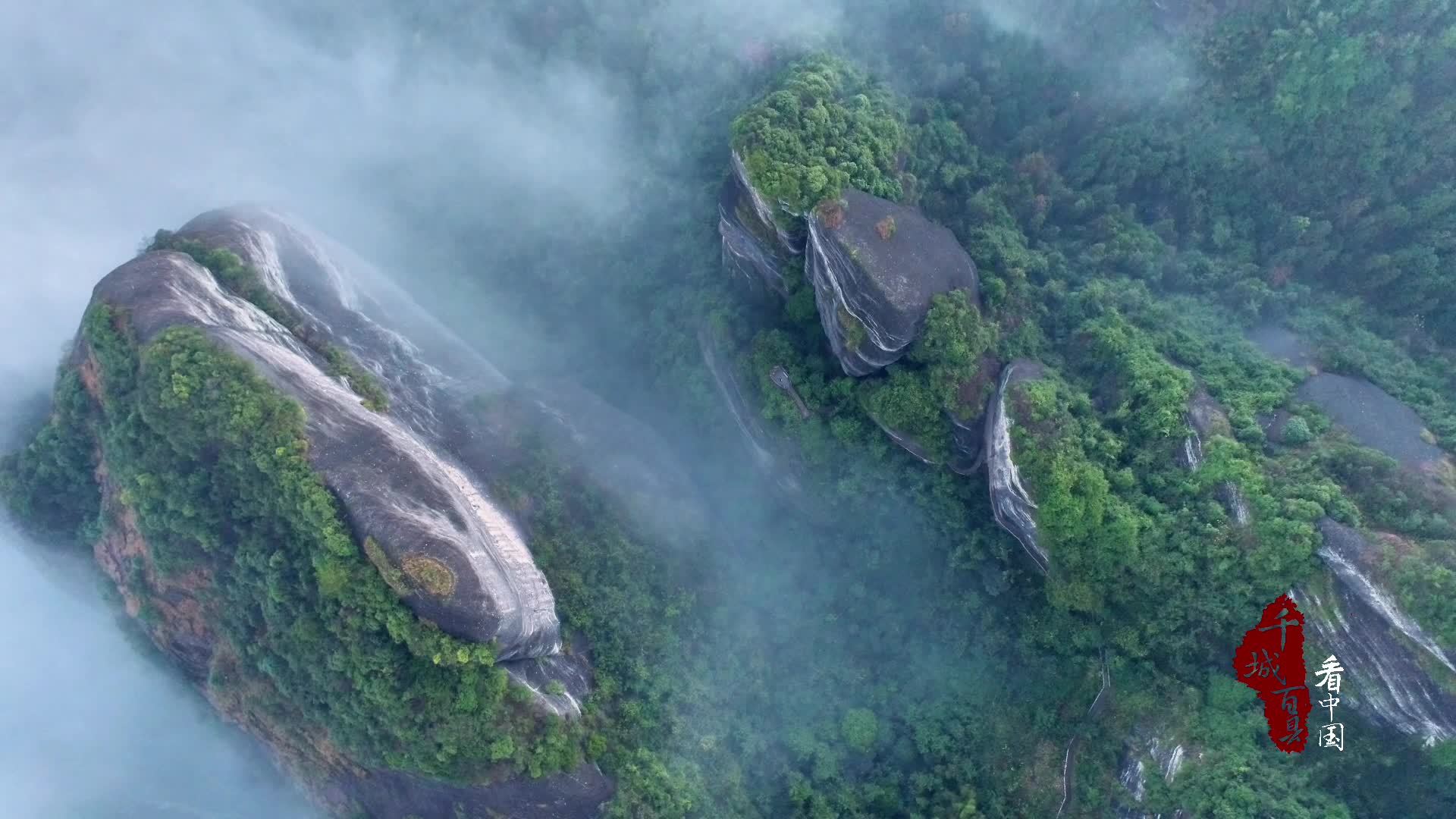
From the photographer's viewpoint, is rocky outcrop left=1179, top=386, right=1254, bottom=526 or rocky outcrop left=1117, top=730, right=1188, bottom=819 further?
rocky outcrop left=1117, top=730, right=1188, bottom=819

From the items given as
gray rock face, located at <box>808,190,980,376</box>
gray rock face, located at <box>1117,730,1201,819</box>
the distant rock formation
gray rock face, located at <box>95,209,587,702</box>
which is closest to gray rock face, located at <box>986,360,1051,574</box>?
gray rock face, located at <box>808,190,980,376</box>

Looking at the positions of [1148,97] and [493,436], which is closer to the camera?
[493,436]

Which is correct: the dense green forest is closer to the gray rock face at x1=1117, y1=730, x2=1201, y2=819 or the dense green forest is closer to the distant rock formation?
the gray rock face at x1=1117, y1=730, x2=1201, y2=819

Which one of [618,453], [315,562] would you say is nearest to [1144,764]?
[618,453]

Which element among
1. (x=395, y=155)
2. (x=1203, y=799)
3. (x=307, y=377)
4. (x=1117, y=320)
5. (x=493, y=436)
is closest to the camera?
(x=1203, y=799)

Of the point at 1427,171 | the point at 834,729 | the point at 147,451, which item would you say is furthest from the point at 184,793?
the point at 1427,171

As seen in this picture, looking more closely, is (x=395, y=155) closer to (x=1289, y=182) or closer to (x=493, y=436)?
(x=493, y=436)

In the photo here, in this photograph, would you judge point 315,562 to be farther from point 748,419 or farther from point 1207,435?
point 1207,435

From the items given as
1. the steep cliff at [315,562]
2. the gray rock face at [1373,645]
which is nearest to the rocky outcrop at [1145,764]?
the gray rock face at [1373,645]
